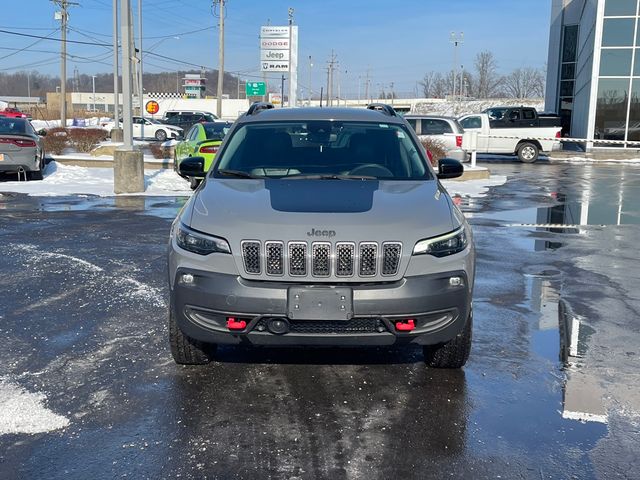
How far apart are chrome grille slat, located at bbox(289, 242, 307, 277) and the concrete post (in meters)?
11.6

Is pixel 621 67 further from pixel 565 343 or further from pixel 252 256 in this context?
pixel 252 256

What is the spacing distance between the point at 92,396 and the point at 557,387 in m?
2.97

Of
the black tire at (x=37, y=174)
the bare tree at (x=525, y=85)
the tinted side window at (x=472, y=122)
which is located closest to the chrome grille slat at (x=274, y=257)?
the black tire at (x=37, y=174)

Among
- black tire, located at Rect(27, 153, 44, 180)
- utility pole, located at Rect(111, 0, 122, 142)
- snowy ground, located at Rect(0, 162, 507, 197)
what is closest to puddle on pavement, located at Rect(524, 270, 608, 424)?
snowy ground, located at Rect(0, 162, 507, 197)

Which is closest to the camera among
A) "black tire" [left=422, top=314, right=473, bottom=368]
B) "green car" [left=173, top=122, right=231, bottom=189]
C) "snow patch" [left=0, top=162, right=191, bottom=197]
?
"black tire" [left=422, top=314, right=473, bottom=368]

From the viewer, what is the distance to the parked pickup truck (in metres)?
27.1

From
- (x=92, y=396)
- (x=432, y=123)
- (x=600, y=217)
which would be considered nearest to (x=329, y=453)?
(x=92, y=396)

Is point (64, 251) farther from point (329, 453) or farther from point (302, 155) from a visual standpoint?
point (329, 453)

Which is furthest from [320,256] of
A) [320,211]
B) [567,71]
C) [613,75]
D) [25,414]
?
[567,71]

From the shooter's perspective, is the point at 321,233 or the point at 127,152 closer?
the point at 321,233

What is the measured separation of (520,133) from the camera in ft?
90.3

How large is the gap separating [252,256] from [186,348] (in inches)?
39.0

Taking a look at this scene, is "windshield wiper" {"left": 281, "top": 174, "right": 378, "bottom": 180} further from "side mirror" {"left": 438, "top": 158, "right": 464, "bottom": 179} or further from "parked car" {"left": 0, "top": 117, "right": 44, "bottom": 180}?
"parked car" {"left": 0, "top": 117, "right": 44, "bottom": 180}

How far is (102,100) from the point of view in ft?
439
